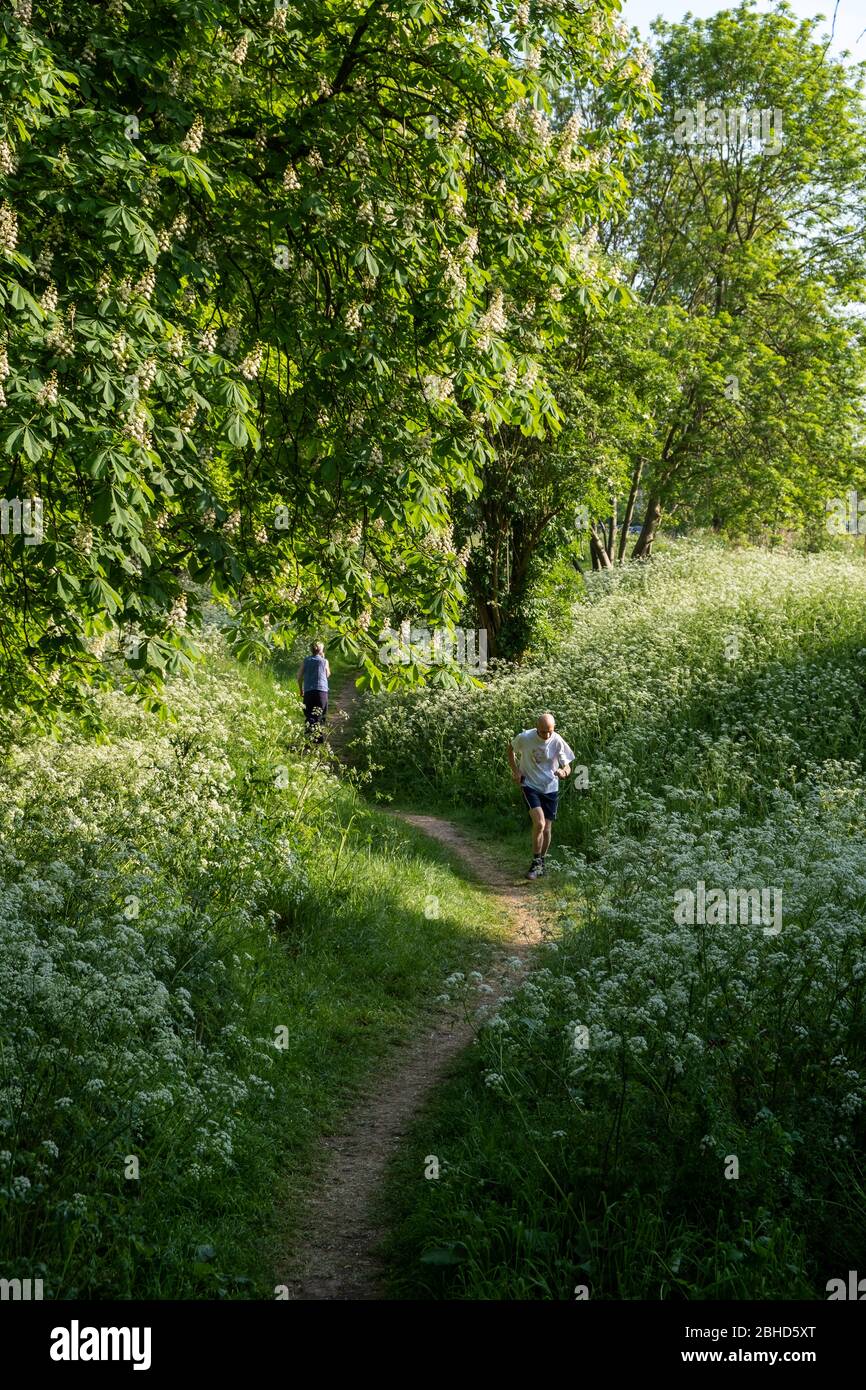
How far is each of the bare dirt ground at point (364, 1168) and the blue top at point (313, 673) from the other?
978cm

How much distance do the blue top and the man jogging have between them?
265 inches

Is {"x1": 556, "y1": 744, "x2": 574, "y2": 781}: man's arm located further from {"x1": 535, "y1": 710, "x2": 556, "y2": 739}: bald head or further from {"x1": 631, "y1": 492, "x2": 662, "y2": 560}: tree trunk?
{"x1": 631, "y1": 492, "x2": 662, "y2": 560}: tree trunk

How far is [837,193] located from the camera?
2798 cm

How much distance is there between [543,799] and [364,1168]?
24.0ft

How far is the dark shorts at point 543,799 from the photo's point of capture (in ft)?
44.0
